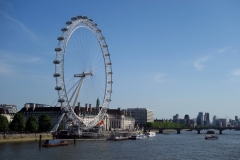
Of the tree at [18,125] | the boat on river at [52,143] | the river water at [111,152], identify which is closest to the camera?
the river water at [111,152]

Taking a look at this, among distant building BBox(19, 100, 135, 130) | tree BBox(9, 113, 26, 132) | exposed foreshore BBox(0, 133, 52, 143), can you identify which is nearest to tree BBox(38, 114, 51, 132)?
exposed foreshore BBox(0, 133, 52, 143)

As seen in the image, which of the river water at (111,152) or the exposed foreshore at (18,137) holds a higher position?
the exposed foreshore at (18,137)

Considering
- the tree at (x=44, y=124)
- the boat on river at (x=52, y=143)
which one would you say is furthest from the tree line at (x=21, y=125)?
the boat on river at (x=52, y=143)

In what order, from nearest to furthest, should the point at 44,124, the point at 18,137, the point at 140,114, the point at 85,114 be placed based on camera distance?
the point at 18,137 → the point at 44,124 → the point at 85,114 → the point at 140,114

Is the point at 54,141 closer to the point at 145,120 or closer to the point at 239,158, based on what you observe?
the point at 239,158

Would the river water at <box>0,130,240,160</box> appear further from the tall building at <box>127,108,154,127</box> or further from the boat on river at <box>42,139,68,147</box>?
the tall building at <box>127,108,154,127</box>

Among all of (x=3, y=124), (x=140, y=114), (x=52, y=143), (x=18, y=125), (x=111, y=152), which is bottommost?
(x=111, y=152)

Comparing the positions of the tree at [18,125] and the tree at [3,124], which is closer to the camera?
the tree at [3,124]

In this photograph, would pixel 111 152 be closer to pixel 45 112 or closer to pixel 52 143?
pixel 52 143

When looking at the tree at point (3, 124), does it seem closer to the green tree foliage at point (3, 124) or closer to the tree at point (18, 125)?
the green tree foliage at point (3, 124)

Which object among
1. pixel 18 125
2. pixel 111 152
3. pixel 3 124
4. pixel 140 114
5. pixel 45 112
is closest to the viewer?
pixel 111 152

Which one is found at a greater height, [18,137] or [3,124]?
[3,124]

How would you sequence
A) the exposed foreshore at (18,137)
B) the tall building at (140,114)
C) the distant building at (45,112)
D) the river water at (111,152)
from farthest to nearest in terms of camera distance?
the tall building at (140,114), the distant building at (45,112), the exposed foreshore at (18,137), the river water at (111,152)

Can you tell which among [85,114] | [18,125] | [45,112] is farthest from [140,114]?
[18,125]
